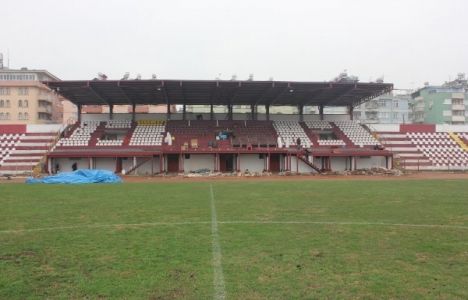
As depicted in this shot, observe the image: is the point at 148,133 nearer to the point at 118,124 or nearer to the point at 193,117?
the point at 118,124

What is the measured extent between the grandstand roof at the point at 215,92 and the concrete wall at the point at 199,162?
7.23 meters

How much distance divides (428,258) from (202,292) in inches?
188

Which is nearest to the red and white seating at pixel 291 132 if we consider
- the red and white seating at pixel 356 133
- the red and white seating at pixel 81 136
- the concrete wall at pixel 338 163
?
the concrete wall at pixel 338 163

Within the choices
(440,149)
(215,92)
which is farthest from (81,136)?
(440,149)

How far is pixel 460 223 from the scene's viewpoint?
513 inches

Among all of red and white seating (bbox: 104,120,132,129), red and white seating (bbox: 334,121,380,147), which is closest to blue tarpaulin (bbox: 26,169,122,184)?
red and white seating (bbox: 104,120,132,129)

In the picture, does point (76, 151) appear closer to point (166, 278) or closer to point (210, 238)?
point (210, 238)

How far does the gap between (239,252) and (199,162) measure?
3860 centimetres

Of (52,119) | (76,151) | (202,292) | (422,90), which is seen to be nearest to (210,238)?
(202,292)

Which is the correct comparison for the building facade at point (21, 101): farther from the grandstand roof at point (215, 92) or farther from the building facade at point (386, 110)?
the building facade at point (386, 110)

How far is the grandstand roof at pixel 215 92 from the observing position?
46250 mm

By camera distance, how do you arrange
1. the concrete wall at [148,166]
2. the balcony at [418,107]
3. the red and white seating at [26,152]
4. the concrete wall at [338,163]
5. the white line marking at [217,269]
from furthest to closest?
1. the balcony at [418,107]
2. the concrete wall at [338,163]
3. the concrete wall at [148,166]
4. the red and white seating at [26,152]
5. the white line marking at [217,269]

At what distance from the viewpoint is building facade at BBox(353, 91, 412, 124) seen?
355ft

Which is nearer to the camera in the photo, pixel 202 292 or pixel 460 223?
pixel 202 292
